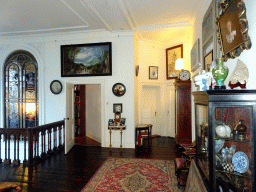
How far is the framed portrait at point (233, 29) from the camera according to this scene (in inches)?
67.7

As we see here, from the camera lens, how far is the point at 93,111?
7.88 meters

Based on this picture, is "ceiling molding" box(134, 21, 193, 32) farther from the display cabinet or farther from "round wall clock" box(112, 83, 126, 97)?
the display cabinet

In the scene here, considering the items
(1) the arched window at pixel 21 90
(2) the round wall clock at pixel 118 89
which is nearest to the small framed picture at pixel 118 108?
(2) the round wall clock at pixel 118 89

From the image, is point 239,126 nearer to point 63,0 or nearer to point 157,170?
point 157,170

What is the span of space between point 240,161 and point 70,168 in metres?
3.63

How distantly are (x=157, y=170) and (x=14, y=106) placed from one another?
19.1 feet

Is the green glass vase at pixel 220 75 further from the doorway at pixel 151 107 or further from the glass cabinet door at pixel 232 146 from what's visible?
the doorway at pixel 151 107

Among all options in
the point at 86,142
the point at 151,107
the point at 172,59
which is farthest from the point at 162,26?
the point at 86,142

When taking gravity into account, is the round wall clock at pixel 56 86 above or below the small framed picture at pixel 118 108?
above

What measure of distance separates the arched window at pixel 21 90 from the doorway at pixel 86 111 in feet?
6.14

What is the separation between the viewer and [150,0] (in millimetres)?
4082

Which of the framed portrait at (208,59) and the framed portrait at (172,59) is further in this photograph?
the framed portrait at (172,59)

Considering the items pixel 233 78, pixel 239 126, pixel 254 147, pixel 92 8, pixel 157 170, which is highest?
pixel 92 8

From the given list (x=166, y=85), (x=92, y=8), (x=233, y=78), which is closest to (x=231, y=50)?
(x=233, y=78)
